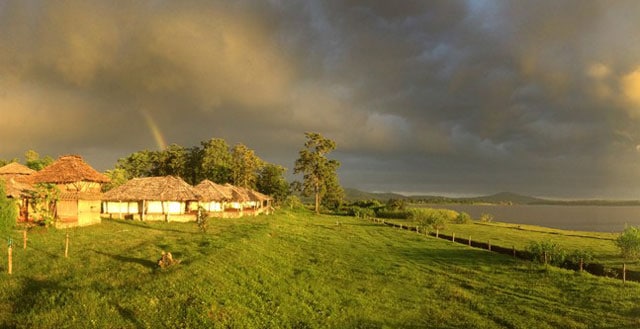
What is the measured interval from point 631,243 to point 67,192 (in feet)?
178

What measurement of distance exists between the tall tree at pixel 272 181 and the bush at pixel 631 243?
74973 millimetres

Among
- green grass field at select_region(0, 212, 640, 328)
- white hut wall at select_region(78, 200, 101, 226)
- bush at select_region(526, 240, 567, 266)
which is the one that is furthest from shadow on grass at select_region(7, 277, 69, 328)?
bush at select_region(526, 240, 567, 266)

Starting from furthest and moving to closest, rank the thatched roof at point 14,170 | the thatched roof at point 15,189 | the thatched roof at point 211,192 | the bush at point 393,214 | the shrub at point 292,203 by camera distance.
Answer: the shrub at point 292,203, the bush at point 393,214, the thatched roof at point 211,192, the thatched roof at point 14,170, the thatched roof at point 15,189

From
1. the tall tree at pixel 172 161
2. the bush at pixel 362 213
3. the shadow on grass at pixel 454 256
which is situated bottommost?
the bush at pixel 362 213

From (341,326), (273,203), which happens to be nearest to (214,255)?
(341,326)

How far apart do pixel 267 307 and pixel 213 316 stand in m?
3.04

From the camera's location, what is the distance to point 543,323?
15797 millimetres

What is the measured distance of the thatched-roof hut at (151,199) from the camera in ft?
145

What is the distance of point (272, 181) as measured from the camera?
95375mm

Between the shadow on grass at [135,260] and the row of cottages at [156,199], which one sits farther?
the row of cottages at [156,199]

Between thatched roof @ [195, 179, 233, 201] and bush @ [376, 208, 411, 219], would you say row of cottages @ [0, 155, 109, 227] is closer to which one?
thatched roof @ [195, 179, 233, 201]

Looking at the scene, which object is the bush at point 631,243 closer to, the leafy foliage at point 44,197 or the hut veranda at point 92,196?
the hut veranda at point 92,196

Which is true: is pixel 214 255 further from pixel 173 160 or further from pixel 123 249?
pixel 173 160

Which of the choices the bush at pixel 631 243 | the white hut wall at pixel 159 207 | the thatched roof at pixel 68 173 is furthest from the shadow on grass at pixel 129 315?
the bush at pixel 631 243
